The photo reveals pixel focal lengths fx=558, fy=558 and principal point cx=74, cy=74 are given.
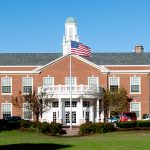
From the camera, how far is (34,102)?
61.3 m

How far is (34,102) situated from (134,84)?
1773 centimetres

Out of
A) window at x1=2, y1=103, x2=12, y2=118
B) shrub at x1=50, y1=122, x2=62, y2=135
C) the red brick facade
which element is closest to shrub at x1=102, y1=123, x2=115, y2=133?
shrub at x1=50, y1=122, x2=62, y2=135

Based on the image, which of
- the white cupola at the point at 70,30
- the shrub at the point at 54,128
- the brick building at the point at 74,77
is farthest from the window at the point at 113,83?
the shrub at the point at 54,128

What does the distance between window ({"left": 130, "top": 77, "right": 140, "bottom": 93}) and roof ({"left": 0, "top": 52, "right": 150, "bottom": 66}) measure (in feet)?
7.52

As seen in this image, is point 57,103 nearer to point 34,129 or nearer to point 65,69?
point 65,69

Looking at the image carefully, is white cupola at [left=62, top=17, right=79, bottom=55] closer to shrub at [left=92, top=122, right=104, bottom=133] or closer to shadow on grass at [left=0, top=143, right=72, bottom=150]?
shrub at [left=92, top=122, right=104, bottom=133]

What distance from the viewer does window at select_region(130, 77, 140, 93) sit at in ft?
242

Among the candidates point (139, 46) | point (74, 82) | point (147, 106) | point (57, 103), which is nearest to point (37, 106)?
point (57, 103)

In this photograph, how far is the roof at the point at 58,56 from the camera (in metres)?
75.3

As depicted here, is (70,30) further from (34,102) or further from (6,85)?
(34,102)

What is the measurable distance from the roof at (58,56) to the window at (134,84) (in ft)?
7.52

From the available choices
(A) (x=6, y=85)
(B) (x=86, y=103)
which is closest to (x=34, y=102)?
(B) (x=86, y=103)

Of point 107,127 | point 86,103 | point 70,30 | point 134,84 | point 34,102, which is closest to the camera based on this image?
point 107,127

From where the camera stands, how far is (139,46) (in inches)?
3391
